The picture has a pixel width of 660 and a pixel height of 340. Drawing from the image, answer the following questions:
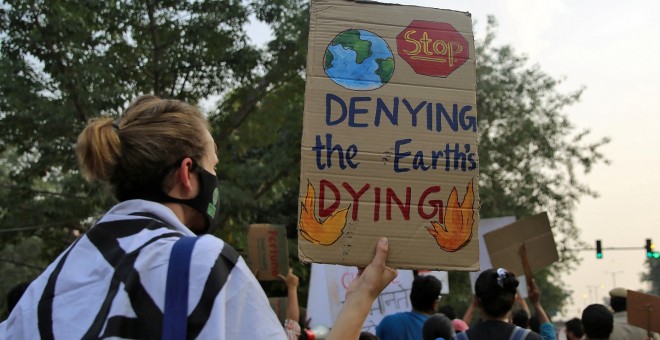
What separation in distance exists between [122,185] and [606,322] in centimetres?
421

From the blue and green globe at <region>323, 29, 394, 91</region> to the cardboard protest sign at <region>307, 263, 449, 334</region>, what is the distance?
7.20 metres

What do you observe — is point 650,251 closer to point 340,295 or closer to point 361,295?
point 340,295

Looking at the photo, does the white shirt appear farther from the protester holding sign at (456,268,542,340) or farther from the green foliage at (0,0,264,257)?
the green foliage at (0,0,264,257)

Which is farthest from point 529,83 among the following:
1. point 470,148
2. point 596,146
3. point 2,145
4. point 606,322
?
point 470,148

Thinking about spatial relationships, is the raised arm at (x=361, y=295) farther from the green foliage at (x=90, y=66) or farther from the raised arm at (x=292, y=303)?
the green foliage at (x=90, y=66)

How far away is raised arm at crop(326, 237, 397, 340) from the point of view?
2.27 meters

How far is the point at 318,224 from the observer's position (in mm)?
2789

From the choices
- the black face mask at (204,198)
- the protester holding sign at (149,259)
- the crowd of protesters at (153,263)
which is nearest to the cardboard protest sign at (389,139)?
the crowd of protesters at (153,263)

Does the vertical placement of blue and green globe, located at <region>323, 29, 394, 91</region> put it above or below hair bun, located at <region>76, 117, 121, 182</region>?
above

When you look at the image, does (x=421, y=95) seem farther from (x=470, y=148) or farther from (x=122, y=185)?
(x=122, y=185)

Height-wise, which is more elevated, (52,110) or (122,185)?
(52,110)

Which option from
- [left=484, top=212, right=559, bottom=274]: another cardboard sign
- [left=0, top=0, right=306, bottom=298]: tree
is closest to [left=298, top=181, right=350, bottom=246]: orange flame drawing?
[left=484, top=212, right=559, bottom=274]: another cardboard sign

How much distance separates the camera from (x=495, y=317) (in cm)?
421

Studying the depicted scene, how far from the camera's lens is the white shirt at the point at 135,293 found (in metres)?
1.71
